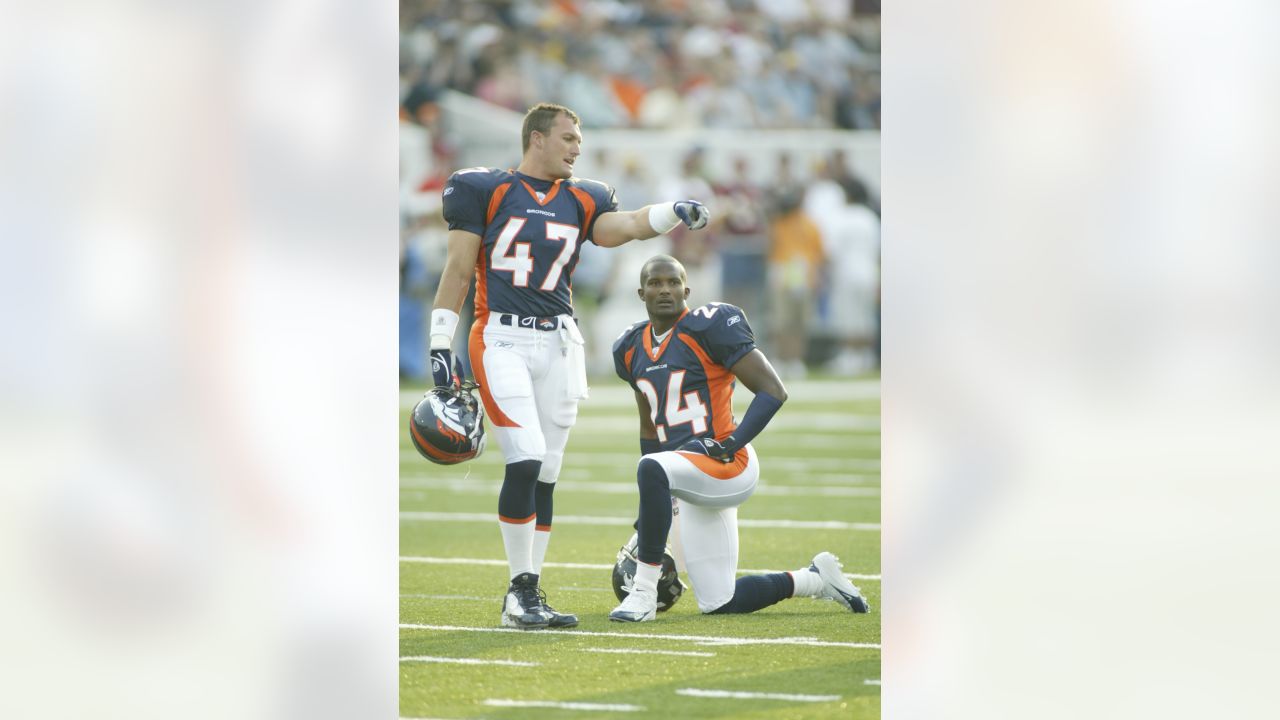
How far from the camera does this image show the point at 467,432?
18.6 ft

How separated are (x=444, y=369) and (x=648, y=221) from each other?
90 cm

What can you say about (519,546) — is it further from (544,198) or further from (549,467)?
(544,198)

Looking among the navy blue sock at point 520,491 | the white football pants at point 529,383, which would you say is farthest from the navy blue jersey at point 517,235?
the navy blue sock at point 520,491

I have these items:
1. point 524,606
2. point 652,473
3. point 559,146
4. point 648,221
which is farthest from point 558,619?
point 559,146

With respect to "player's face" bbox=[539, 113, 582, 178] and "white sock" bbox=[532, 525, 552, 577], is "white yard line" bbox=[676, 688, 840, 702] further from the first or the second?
"player's face" bbox=[539, 113, 582, 178]

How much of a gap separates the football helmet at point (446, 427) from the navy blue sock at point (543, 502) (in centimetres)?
52

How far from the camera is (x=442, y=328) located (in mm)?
5852

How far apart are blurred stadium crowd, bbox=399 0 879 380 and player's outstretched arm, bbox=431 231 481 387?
10080 mm

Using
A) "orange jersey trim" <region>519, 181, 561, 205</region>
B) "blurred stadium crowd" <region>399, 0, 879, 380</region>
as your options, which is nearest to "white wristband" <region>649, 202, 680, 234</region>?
"orange jersey trim" <region>519, 181, 561, 205</region>

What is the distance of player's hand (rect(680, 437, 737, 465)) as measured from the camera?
5957mm

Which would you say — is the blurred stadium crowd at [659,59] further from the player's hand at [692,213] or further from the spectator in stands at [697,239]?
the player's hand at [692,213]
